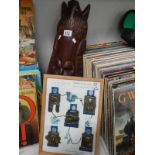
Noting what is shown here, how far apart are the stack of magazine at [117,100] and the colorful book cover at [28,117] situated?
0.84 feet

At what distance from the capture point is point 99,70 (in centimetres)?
89

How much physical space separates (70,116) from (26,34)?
367 mm

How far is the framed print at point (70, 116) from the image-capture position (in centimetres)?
87

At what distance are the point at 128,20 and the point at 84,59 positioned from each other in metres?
0.28

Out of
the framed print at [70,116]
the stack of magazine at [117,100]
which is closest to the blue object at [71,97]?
the framed print at [70,116]

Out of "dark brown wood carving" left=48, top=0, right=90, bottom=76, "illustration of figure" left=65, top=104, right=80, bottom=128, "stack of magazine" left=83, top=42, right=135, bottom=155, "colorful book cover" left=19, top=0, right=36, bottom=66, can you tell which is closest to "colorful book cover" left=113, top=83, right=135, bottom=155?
"stack of magazine" left=83, top=42, right=135, bottom=155

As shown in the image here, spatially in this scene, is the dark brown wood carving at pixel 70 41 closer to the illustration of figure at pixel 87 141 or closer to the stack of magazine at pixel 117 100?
the stack of magazine at pixel 117 100

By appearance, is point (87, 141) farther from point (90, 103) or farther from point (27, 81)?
point (27, 81)

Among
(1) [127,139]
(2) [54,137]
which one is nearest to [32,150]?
(2) [54,137]

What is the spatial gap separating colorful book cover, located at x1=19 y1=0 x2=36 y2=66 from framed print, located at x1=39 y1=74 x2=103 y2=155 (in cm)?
13

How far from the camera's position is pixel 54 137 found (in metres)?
0.88

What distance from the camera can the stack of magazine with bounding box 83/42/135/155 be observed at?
802 millimetres
